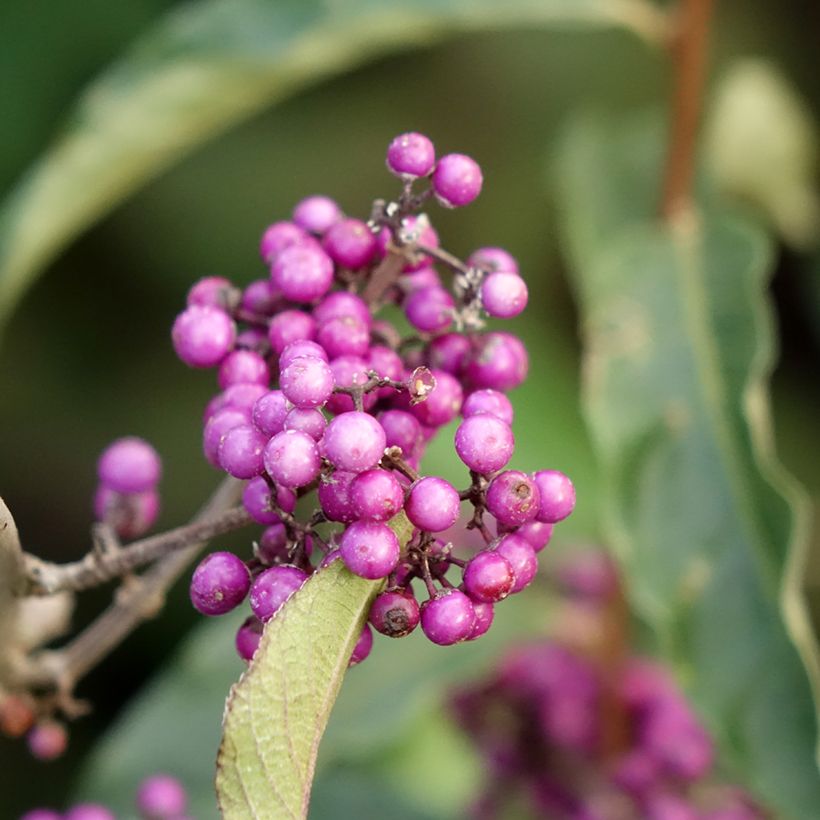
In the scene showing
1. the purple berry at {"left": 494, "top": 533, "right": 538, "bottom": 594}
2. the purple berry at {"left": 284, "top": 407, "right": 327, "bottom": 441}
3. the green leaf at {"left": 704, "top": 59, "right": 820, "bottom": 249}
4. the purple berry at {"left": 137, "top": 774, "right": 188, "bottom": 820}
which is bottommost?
the purple berry at {"left": 137, "top": 774, "right": 188, "bottom": 820}

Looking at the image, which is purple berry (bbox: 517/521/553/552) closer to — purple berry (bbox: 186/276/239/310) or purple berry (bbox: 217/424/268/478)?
purple berry (bbox: 217/424/268/478)

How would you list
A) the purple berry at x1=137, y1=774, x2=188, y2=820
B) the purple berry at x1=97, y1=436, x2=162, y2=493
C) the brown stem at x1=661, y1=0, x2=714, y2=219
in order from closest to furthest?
1. the purple berry at x1=97, y1=436, x2=162, y2=493
2. the purple berry at x1=137, y1=774, x2=188, y2=820
3. the brown stem at x1=661, y1=0, x2=714, y2=219

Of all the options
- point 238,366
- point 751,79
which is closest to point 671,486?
point 238,366

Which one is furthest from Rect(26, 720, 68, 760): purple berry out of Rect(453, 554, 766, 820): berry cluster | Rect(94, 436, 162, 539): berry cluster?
Rect(453, 554, 766, 820): berry cluster

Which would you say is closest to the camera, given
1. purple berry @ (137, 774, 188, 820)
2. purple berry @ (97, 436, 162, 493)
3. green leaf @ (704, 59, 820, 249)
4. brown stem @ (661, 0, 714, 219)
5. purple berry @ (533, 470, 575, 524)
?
purple berry @ (533, 470, 575, 524)

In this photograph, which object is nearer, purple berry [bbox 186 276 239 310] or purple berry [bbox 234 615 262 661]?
purple berry [bbox 234 615 262 661]

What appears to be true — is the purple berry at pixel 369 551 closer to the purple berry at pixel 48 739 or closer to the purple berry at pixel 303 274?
the purple berry at pixel 303 274

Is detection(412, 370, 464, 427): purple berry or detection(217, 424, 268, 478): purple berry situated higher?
detection(412, 370, 464, 427): purple berry
